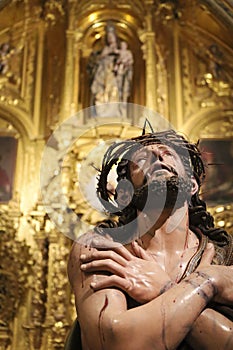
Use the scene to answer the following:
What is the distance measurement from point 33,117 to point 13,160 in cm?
53

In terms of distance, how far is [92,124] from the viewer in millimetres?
5195

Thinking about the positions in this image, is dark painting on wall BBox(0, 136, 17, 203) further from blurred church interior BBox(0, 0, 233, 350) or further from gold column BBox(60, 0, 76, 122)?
gold column BBox(60, 0, 76, 122)

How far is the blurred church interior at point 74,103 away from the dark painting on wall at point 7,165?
11 millimetres

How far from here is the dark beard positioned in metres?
1.48

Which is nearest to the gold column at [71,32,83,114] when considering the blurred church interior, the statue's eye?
the blurred church interior

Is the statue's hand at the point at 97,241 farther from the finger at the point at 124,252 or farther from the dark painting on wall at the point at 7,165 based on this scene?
the dark painting on wall at the point at 7,165

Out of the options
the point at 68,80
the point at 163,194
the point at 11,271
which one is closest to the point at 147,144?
the point at 163,194

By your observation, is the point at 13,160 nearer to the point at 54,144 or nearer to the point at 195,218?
the point at 54,144

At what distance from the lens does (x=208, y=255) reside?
1.45 m

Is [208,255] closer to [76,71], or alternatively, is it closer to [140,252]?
[140,252]

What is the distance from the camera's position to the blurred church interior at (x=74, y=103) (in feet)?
15.1

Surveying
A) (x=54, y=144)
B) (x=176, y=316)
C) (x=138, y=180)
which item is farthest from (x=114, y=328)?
(x=54, y=144)

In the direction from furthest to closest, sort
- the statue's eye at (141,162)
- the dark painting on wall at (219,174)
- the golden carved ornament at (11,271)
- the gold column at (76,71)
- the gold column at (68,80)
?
1. the gold column at (76,71)
2. the gold column at (68,80)
3. the dark painting on wall at (219,174)
4. the golden carved ornament at (11,271)
5. the statue's eye at (141,162)

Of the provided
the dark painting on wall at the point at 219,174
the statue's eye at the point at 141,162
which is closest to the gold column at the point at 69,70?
the dark painting on wall at the point at 219,174
